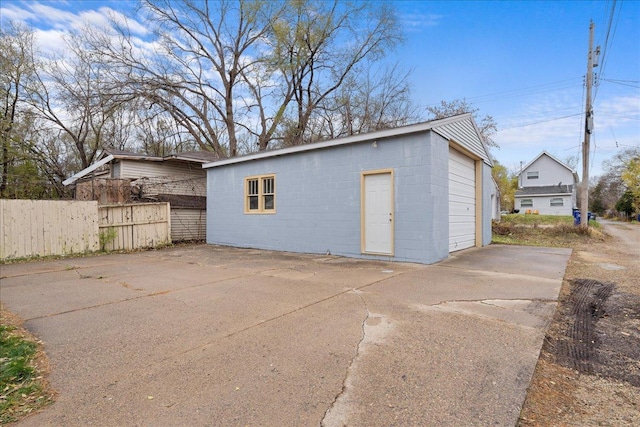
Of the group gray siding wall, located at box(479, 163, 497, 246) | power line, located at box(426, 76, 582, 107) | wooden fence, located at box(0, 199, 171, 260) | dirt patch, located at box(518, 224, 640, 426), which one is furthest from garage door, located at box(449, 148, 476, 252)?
power line, located at box(426, 76, 582, 107)

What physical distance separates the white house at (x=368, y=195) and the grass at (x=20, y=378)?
6.35 metres

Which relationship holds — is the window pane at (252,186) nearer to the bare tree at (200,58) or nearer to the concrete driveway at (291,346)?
the concrete driveway at (291,346)

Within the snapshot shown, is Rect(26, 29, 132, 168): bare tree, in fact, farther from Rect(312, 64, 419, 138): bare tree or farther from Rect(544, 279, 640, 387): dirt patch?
Rect(544, 279, 640, 387): dirt patch

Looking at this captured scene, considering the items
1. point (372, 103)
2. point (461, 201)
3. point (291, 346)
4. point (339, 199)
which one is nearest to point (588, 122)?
point (461, 201)

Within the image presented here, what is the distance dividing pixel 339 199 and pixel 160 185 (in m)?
9.36

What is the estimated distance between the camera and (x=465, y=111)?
19.7 meters

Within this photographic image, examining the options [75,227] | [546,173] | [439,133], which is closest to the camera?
[439,133]

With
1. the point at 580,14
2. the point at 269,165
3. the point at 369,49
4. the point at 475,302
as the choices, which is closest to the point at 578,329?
the point at 475,302

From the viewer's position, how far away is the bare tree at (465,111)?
19797 millimetres

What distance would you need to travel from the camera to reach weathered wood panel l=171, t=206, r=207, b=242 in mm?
13664

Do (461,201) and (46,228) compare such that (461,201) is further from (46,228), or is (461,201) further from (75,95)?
(75,95)

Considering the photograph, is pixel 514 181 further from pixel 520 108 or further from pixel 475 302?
pixel 475 302

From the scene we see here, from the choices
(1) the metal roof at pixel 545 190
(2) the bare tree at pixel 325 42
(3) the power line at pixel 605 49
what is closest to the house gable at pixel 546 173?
(1) the metal roof at pixel 545 190

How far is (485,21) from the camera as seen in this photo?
12.1 metres
